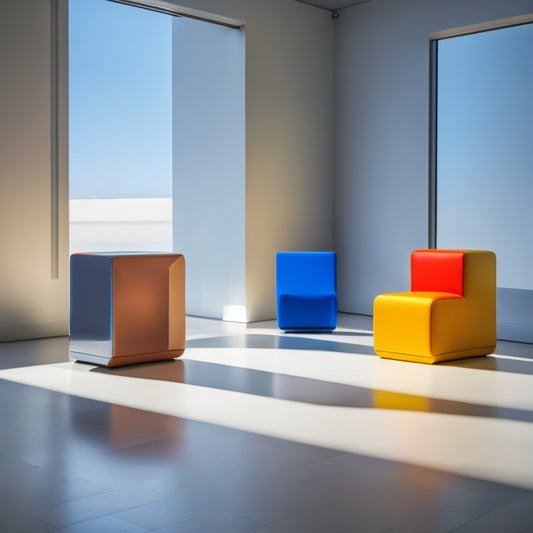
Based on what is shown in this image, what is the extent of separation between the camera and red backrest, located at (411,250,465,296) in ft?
18.7

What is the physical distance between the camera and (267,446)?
3.37 m

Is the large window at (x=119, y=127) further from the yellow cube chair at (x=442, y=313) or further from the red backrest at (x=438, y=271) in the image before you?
the yellow cube chair at (x=442, y=313)

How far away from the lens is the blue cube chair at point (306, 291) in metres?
7.09

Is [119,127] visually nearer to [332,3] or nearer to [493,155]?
[332,3]

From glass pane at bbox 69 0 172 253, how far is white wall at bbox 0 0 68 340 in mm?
9855

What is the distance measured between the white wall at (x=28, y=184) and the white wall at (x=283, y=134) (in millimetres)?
1878

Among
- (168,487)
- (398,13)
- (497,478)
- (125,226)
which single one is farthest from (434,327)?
(125,226)

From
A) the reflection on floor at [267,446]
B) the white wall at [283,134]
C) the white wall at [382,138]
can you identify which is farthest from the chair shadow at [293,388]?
the white wall at [382,138]

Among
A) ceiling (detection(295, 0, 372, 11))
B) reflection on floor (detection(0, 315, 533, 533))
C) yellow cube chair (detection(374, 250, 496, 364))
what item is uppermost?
ceiling (detection(295, 0, 372, 11))

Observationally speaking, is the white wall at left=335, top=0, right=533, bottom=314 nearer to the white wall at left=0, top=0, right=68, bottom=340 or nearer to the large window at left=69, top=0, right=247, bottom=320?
the white wall at left=0, top=0, right=68, bottom=340

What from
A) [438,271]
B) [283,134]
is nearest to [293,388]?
[438,271]

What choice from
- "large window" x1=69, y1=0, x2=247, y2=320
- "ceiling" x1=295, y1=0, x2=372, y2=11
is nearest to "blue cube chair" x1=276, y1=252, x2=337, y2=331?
"ceiling" x1=295, y1=0, x2=372, y2=11

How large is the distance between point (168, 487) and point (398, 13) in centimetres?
664

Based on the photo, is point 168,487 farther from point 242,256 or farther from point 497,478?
point 242,256
